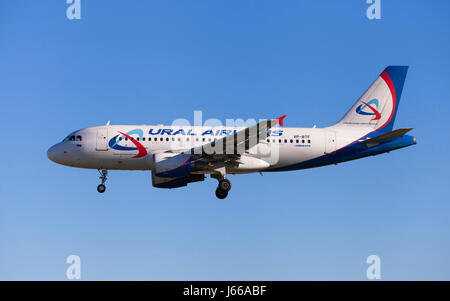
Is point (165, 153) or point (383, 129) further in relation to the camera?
point (383, 129)

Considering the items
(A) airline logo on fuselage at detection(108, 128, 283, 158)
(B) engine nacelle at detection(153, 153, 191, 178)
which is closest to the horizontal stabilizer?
(A) airline logo on fuselage at detection(108, 128, 283, 158)

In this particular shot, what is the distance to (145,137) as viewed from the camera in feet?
174

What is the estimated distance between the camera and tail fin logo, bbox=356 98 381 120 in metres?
56.9

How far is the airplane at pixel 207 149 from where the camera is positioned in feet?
170

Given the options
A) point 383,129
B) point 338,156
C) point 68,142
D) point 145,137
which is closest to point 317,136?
point 338,156

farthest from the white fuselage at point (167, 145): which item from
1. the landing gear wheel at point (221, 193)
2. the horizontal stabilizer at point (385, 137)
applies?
the landing gear wheel at point (221, 193)

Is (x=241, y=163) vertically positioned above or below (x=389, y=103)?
below

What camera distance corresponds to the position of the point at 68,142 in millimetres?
54062

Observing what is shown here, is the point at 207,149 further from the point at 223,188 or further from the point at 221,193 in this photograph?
the point at 221,193

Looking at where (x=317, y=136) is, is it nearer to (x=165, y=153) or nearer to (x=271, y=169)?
(x=271, y=169)

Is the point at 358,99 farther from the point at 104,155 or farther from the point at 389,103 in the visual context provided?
the point at 104,155

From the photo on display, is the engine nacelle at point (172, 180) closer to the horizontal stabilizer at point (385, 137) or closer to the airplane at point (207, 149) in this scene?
the airplane at point (207, 149)

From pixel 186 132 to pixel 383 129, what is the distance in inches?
632

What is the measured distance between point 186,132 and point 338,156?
12.0 metres
